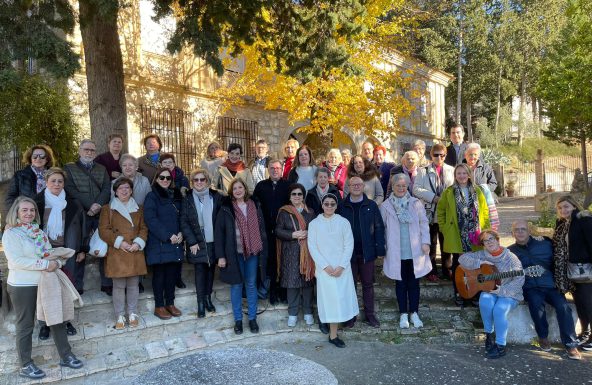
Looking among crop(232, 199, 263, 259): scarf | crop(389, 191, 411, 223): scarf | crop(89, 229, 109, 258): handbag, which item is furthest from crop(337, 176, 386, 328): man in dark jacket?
crop(89, 229, 109, 258): handbag

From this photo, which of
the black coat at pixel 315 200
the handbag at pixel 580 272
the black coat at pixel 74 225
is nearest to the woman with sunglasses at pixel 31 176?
the black coat at pixel 74 225

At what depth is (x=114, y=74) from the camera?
711cm

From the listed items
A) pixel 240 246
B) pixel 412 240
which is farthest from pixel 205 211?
pixel 412 240

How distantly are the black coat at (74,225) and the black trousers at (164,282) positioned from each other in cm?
82

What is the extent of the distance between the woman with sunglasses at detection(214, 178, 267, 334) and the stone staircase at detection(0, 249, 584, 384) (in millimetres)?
366

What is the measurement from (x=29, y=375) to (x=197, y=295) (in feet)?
6.21

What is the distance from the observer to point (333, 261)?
5.46 metres

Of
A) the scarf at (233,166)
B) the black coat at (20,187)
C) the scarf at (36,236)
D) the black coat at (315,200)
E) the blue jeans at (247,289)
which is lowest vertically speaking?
the blue jeans at (247,289)

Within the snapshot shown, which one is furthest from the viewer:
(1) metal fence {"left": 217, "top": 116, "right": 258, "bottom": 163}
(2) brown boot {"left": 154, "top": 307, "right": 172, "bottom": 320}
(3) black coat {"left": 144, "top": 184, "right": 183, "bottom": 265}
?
(1) metal fence {"left": 217, "top": 116, "right": 258, "bottom": 163}

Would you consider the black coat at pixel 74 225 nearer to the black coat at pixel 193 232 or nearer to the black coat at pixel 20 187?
the black coat at pixel 20 187

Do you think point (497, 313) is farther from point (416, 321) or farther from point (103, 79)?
point (103, 79)

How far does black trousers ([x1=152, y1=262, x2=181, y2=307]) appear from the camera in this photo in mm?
5430

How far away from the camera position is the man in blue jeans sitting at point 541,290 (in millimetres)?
5191

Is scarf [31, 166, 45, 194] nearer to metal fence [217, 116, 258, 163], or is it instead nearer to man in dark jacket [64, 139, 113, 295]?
man in dark jacket [64, 139, 113, 295]
